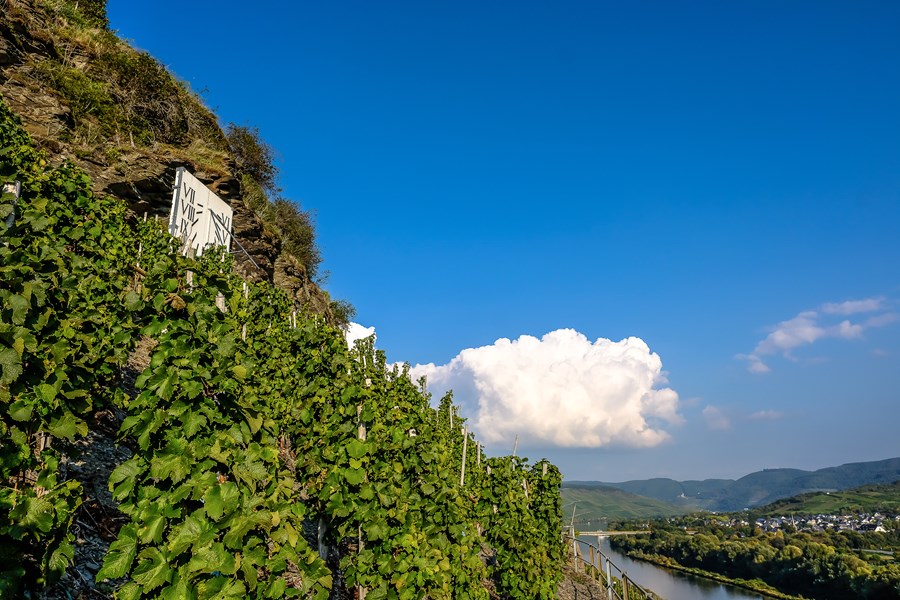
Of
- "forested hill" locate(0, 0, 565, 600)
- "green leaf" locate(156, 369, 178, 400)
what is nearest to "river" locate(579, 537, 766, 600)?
"forested hill" locate(0, 0, 565, 600)

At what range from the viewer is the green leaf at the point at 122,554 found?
2986 millimetres

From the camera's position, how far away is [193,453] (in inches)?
138

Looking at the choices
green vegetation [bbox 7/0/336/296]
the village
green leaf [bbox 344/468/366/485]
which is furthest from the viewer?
the village

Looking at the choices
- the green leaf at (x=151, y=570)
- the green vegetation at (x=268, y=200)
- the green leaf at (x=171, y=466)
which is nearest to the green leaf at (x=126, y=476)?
the green leaf at (x=171, y=466)

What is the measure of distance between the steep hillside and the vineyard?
25.7 feet

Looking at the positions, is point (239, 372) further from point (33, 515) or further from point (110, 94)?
point (110, 94)

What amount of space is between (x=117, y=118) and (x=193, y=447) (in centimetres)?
2101

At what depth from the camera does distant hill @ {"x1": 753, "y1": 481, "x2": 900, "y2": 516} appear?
316 ft

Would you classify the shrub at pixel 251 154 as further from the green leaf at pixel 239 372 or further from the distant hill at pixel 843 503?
the distant hill at pixel 843 503

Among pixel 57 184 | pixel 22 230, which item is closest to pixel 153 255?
pixel 57 184

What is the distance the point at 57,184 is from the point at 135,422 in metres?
6.37

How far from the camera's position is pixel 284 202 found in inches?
1329

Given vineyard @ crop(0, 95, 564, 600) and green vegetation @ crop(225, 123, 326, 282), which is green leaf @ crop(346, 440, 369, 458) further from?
green vegetation @ crop(225, 123, 326, 282)

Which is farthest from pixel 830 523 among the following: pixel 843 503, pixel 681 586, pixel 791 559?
pixel 681 586
